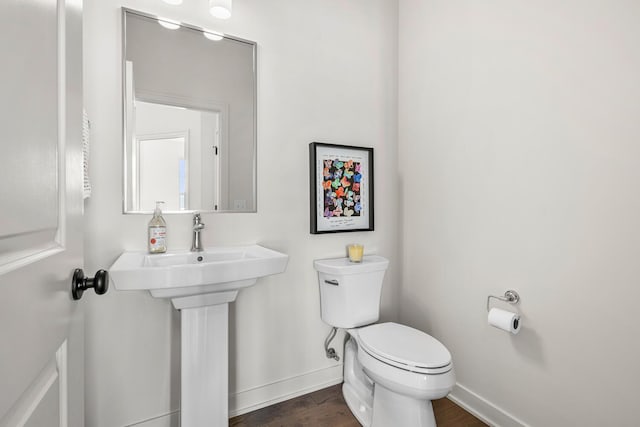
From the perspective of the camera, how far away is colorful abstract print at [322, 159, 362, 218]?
192 centimetres

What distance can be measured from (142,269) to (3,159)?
847 mm

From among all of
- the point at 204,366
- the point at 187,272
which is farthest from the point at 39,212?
the point at 204,366

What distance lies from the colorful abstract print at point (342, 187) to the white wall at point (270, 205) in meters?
0.14

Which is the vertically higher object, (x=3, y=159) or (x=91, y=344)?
(x=3, y=159)

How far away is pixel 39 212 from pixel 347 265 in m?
1.46

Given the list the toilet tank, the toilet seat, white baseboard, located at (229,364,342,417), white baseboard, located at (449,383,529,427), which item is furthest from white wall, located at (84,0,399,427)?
white baseboard, located at (449,383,529,427)

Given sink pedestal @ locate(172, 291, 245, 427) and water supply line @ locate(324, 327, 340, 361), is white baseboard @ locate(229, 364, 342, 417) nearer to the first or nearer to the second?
water supply line @ locate(324, 327, 340, 361)

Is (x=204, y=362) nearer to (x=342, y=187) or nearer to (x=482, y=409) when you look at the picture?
(x=342, y=187)

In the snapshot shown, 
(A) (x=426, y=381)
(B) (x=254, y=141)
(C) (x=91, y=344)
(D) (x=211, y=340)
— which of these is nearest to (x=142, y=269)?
(D) (x=211, y=340)

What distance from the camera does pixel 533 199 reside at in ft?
4.65

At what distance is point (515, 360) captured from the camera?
4.89ft

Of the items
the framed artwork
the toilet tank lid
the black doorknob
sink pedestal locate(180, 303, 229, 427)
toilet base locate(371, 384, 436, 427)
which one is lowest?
toilet base locate(371, 384, 436, 427)

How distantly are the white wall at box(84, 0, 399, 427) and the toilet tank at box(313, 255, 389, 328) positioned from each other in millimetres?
112

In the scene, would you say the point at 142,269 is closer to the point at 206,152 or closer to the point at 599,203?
Result: the point at 206,152
